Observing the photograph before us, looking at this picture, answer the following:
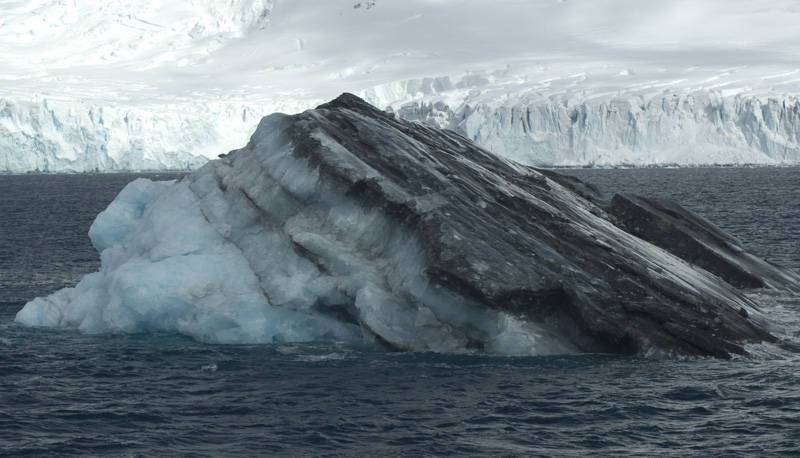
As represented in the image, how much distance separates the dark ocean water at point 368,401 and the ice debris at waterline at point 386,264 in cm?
113

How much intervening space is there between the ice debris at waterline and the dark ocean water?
1.13 meters

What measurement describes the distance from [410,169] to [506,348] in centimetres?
820

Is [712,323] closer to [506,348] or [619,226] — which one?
[506,348]

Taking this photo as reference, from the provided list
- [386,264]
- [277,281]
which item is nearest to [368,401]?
[386,264]

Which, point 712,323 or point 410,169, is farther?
point 410,169

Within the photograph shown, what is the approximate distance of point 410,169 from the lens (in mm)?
36406

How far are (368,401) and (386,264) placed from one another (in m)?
8.09

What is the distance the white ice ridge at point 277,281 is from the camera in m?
32.7

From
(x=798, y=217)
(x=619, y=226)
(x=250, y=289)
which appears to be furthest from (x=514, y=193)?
(x=798, y=217)

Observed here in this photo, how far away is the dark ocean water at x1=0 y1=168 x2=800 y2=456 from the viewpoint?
76.3ft

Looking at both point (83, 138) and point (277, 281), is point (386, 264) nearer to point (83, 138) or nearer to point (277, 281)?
point (277, 281)

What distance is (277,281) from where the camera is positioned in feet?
115

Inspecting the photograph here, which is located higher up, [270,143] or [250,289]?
[270,143]

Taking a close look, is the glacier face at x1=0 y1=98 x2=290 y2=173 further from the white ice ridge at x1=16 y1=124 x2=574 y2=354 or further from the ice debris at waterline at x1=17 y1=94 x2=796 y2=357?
the white ice ridge at x1=16 y1=124 x2=574 y2=354
